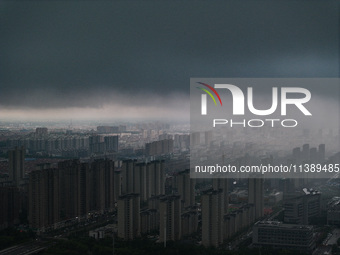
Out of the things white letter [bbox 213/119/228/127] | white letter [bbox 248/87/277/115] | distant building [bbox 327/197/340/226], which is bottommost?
distant building [bbox 327/197/340/226]

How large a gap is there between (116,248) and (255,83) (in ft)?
6.73

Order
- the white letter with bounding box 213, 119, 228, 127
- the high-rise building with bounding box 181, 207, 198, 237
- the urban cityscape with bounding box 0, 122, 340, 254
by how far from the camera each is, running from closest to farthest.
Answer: the white letter with bounding box 213, 119, 228, 127, the urban cityscape with bounding box 0, 122, 340, 254, the high-rise building with bounding box 181, 207, 198, 237

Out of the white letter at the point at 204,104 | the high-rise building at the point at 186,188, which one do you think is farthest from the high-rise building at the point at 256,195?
the white letter at the point at 204,104

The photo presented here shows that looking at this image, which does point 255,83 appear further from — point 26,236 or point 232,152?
point 26,236

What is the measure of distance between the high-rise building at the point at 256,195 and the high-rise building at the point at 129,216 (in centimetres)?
128

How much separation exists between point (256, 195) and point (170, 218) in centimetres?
120

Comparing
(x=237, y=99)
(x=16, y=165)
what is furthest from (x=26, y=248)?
(x=237, y=99)

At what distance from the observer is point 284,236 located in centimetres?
427

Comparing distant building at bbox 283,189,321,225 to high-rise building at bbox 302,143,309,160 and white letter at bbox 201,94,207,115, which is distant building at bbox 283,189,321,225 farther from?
white letter at bbox 201,94,207,115

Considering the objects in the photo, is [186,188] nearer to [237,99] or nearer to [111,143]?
[111,143]

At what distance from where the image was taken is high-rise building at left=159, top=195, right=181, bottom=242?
14.1ft

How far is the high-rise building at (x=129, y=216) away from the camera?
14.5ft

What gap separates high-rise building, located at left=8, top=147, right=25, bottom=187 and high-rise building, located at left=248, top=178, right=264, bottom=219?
2643 mm

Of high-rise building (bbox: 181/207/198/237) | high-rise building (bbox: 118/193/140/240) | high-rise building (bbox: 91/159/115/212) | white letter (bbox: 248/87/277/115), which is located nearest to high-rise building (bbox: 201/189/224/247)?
high-rise building (bbox: 181/207/198/237)
